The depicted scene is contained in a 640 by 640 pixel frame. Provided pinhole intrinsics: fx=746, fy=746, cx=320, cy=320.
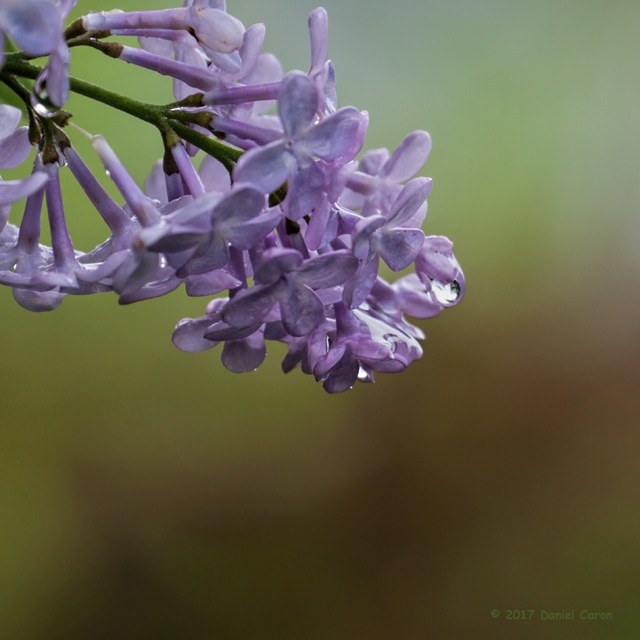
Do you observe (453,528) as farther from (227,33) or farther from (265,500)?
(227,33)

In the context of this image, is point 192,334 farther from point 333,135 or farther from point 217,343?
point 333,135

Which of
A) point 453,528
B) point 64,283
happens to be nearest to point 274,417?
point 453,528

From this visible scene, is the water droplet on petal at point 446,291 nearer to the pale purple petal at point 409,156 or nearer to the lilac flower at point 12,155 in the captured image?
the pale purple petal at point 409,156

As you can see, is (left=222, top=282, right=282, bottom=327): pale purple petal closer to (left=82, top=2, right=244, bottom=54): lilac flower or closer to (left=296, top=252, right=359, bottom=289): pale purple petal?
(left=296, top=252, right=359, bottom=289): pale purple petal

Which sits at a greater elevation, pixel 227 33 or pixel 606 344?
pixel 227 33

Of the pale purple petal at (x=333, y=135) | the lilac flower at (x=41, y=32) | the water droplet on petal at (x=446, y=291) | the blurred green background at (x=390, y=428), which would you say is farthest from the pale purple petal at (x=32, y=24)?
the blurred green background at (x=390, y=428)

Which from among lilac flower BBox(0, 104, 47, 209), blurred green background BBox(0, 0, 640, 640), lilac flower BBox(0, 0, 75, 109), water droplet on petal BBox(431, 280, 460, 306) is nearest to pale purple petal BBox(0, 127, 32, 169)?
lilac flower BBox(0, 104, 47, 209)

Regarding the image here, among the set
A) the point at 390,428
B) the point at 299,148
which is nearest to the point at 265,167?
the point at 299,148
